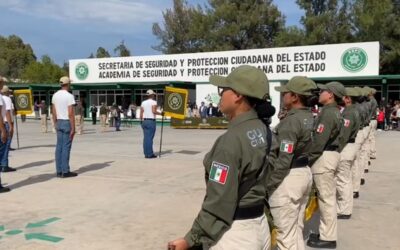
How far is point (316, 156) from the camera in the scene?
477 cm

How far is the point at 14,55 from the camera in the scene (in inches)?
3706

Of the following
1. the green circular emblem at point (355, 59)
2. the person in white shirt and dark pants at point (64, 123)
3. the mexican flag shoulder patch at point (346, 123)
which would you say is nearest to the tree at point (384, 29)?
the green circular emblem at point (355, 59)

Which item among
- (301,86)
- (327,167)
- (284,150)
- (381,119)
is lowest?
(381,119)

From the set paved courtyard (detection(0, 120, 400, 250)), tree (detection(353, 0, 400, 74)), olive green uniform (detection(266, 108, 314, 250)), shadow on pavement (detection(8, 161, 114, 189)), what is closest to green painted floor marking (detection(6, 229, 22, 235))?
paved courtyard (detection(0, 120, 400, 250))

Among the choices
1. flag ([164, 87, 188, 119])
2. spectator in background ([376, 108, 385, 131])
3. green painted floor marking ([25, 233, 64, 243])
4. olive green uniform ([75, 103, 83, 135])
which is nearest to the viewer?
green painted floor marking ([25, 233, 64, 243])

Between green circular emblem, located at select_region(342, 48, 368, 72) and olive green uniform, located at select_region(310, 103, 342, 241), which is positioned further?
green circular emblem, located at select_region(342, 48, 368, 72)

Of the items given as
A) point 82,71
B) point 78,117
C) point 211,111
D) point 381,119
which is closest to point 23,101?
point 78,117

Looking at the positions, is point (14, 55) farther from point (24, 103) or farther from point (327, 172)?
point (327, 172)

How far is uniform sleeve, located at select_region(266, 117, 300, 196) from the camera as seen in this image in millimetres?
3857

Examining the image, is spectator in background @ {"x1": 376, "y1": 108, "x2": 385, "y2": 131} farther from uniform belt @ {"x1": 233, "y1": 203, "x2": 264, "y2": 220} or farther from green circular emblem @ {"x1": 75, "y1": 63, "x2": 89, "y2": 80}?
uniform belt @ {"x1": 233, "y1": 203, "x2": 264, "y2": 220}

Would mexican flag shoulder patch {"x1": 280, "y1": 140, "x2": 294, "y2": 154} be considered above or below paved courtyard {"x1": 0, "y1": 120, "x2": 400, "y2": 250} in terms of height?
above

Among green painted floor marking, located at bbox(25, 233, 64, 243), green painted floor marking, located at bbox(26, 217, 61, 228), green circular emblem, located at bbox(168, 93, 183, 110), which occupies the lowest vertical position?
green painted floor marking, located at bbox(25, 233, 64, 243)

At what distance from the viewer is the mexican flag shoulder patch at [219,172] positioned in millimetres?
2443

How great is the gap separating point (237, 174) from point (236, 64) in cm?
2966
